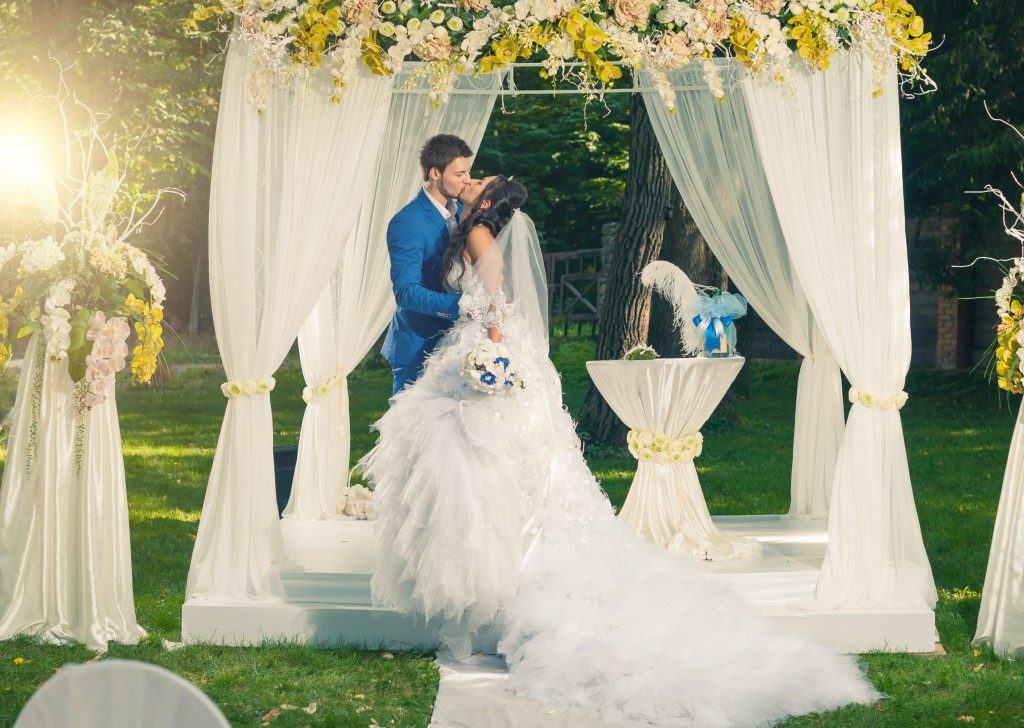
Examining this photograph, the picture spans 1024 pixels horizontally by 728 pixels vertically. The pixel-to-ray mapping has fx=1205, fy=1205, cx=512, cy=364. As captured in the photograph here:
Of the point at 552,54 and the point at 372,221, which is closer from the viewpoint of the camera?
the point at 552,54

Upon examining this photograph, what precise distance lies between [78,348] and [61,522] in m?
0.72

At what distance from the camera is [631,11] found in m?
4.92

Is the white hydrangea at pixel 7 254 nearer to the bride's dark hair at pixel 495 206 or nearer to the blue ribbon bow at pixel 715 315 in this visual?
the bride's dark hair at pixel 495 206

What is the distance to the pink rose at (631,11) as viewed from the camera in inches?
193

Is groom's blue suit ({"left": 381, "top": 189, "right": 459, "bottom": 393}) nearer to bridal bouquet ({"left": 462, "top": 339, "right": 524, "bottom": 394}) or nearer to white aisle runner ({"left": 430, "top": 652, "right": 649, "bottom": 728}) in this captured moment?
bridal bouquet ({"left": 462, "top": 339, "right": 524, "bottom": 394})

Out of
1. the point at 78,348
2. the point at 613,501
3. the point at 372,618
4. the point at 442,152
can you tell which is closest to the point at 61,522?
the point at 78,348

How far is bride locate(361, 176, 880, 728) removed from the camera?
169 inches

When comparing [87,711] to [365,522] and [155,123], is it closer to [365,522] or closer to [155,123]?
[365,522]

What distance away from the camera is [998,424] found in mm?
12180

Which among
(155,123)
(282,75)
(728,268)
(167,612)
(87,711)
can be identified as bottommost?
(167,612)

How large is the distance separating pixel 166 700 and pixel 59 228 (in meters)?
3.67

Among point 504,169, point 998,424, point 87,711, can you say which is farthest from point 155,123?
point 87,711

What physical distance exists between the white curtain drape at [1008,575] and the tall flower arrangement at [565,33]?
1709 mm

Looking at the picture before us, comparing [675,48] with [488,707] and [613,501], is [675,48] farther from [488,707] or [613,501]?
[613,501]
